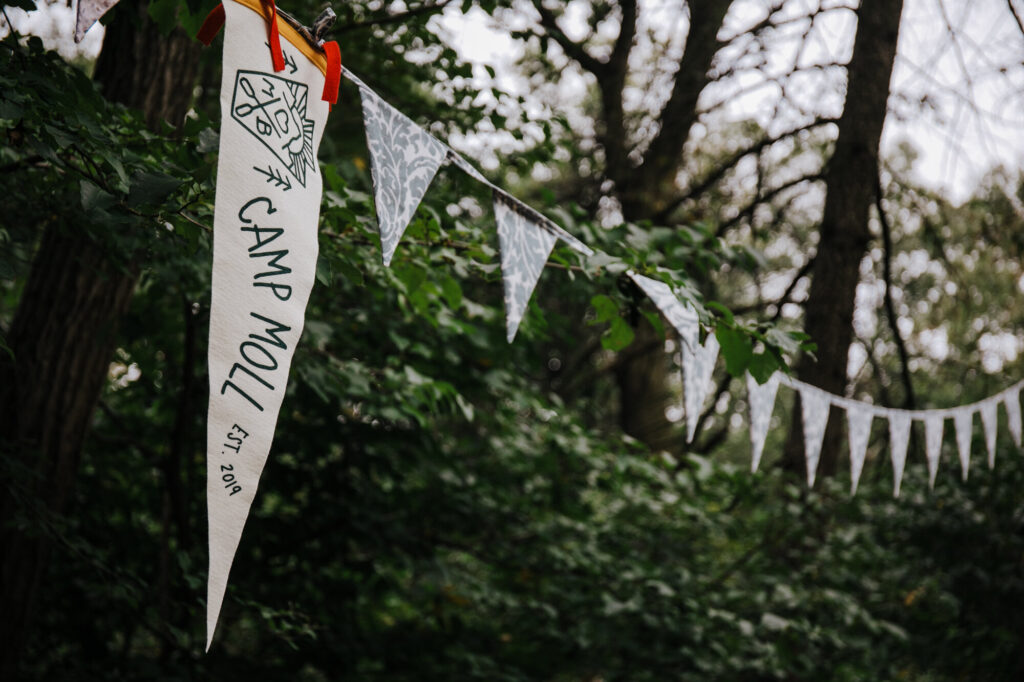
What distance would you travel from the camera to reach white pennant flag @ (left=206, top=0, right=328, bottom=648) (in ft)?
A: 3.52

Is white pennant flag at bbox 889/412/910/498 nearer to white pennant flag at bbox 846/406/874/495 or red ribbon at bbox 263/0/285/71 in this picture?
white pennant flag at bbox 846/406/874/495

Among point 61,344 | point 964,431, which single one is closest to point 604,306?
point 61,344

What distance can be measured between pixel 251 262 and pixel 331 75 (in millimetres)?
454

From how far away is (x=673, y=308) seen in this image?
6.38 ft

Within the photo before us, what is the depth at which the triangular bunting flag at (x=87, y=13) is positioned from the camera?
46.3 inches

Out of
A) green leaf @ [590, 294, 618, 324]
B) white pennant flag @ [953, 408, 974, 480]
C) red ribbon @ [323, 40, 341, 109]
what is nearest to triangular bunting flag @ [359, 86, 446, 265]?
red ribbon @ [323, 40, 341, 109]

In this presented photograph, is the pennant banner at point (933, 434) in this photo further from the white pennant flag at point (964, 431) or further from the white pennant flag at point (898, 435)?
the white pennant flag at point (898, 435)

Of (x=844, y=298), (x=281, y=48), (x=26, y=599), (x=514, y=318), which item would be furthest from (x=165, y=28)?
(x=844, y=298)

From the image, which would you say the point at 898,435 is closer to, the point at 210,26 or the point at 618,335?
the point at 618,335

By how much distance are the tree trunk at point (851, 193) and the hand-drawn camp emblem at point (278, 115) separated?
3537mm

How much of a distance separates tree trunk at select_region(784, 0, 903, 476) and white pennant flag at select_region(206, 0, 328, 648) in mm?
3586

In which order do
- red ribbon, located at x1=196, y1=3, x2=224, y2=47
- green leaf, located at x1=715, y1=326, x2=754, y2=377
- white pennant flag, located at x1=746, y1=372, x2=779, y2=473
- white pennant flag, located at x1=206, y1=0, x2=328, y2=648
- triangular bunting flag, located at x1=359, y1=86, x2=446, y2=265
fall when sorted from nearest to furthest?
white pennant flag, located at x1=206, y1=0, x2=328, y2=648, red ribbon, located at x1=196, y1=3, x2=224, y2=47, triangular bunting flag, located at x1=359, y1=86, x2=446, y2=265, green leaf, located at x1=715, y1=326, x2=754, y2=377, white pennant flag, located at x1=746, y1=372, x2=779, y2=473

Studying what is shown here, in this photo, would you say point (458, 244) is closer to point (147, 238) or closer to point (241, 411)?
point (147, 238)

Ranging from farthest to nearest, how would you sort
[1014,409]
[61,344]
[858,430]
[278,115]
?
1. [1014,409]
2. [858,430]
3. [61,344]
4. [278,115]
